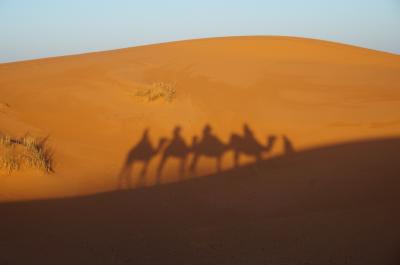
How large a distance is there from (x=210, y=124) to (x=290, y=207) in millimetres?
3523

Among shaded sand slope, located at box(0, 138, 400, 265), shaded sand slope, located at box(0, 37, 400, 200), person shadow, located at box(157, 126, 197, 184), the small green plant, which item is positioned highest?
shaded sand slope, located at box(0, 37, 400, 200)

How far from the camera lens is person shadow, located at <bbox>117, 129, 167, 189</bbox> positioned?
5746mm

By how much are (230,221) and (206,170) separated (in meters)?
1.86

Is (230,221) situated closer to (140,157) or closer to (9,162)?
(140,157)

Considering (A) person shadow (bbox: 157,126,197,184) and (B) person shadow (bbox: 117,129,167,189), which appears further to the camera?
(A) person shadow (bbox: 157,126,197,184)

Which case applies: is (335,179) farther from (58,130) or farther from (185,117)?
(58,130)

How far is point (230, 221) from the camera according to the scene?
4.43 m

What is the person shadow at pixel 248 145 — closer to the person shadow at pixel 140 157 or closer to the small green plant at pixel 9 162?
the person shadow at pixel 140 157

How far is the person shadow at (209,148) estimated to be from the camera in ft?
21.6

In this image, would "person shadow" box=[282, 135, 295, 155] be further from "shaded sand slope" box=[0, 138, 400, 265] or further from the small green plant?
the small green plant

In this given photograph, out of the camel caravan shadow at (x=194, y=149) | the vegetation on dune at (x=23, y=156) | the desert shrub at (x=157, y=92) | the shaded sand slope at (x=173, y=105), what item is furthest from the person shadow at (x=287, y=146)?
the vegetation on dune at (x=23, y=156)

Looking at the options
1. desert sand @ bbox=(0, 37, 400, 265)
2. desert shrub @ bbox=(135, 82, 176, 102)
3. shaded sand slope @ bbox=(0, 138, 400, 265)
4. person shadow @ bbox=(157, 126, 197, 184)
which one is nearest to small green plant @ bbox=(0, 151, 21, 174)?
desert sand @ bbox=(0, 37, 400, 265)

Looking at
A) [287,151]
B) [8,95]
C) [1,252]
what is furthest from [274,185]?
[8,95]

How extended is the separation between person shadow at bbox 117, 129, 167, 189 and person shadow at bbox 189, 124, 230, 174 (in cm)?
63
